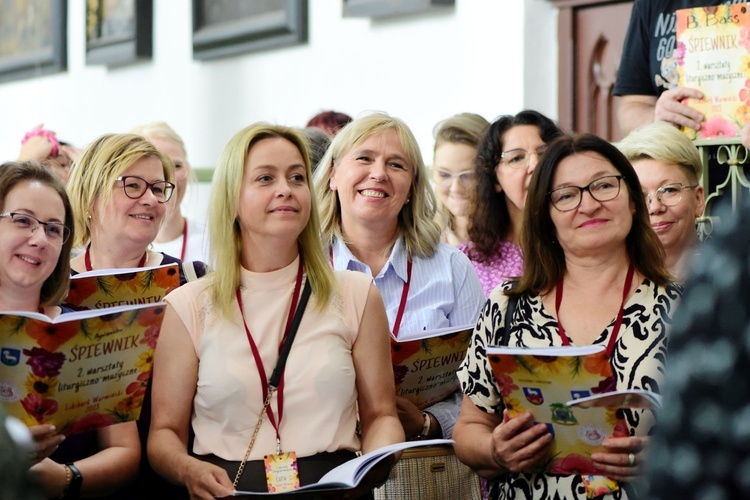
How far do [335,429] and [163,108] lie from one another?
264 inches

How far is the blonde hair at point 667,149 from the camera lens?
3.83m

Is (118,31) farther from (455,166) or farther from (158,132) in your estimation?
(455,166)

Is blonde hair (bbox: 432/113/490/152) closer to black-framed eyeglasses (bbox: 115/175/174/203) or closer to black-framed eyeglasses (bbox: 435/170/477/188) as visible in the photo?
black-framed eyeglasses (bbox: 435/170/477/188)

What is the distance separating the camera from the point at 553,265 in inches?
118

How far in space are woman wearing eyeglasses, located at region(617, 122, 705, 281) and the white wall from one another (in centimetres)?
199

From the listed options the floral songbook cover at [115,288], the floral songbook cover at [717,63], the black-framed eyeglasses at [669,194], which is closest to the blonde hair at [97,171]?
the floral songbook cover at [115,288]

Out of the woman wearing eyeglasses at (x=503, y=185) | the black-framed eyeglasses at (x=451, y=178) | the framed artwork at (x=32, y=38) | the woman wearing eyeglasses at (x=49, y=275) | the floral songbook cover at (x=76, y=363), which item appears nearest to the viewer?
the floral songbook cover at (x=76, y=363)

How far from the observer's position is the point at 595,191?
9.76 feet

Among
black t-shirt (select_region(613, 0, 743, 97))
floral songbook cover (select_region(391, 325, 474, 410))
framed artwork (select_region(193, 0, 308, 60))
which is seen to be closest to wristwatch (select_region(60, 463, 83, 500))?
floral songbook cover (select_region(391, 325, 474, 410))

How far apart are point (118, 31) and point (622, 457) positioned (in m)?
7.90

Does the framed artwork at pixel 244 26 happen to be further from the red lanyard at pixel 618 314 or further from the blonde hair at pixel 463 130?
the red lanyard at pixel 618 314

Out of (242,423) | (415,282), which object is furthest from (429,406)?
(242,423)

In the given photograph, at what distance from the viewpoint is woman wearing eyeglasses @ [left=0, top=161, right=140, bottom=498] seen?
9.21 ft

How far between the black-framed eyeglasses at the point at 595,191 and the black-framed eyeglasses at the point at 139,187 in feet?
5.08
